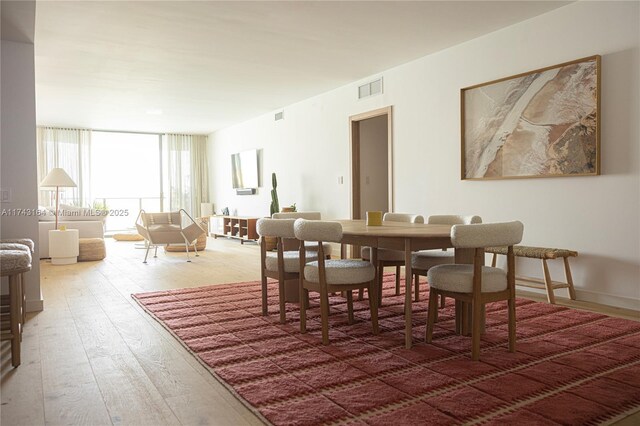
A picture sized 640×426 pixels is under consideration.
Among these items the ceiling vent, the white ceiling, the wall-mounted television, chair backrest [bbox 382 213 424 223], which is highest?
the white ceiling

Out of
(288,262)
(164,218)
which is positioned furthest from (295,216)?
(164,218)

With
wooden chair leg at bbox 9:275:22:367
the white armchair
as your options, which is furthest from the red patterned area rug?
the white armchair

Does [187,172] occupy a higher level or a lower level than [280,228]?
higher

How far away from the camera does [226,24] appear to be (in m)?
4.68

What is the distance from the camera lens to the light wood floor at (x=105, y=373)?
205cm

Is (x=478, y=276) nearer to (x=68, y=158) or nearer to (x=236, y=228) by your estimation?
(x=236, y=228)

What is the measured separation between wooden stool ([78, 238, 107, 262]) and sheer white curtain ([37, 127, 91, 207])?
175 inches

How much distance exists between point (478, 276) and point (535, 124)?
248cm

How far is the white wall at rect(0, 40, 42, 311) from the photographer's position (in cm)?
389

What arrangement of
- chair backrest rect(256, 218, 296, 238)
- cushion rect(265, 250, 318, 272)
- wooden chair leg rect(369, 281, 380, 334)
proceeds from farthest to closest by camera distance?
cushion rect(265, 250, 318, 272)
chair backrest rect(256, 218, 296, 238)
wooden chair leg rect(369, 281, 380, 334)

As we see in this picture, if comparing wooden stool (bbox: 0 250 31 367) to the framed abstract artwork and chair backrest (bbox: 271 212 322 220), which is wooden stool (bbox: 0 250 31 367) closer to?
chair backrest (bbox: 271 212 322 220)

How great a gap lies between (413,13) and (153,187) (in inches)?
388

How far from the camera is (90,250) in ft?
23.9

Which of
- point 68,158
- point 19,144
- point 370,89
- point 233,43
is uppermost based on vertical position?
point 233,43
